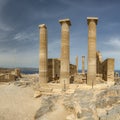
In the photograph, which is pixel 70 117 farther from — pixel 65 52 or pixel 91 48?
pixel 65 52

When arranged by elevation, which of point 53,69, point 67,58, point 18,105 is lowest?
point 18,105

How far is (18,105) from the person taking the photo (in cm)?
1964

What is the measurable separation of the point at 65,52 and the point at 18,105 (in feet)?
27.1

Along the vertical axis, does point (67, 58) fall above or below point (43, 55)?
below

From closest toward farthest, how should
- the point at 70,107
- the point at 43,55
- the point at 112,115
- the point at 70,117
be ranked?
1. the point at 112,115
2. the point at 70,117
3. the point at 70,107
4. the point at 43,55

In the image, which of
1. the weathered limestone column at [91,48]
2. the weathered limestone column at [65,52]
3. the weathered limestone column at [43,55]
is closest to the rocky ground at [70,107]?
→ the weathered limestone column at [91,48]

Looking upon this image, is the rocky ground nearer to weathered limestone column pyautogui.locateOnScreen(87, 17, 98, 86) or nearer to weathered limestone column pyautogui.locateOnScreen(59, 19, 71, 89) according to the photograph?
weathered limestone column pyautogui.locateOnScreen(87, 17, 98, 86)

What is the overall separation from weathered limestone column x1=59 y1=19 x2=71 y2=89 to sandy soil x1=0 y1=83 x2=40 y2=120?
161 inches

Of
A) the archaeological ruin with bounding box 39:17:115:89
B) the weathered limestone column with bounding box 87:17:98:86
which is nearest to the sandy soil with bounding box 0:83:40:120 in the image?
the archaeological ruin with bounding box 39:17:115:89

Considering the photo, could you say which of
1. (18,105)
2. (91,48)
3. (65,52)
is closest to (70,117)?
(18,105)

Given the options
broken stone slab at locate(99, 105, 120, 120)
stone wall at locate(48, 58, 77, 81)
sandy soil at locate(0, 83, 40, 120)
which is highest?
stone wall at locate(48, 58, 77, 81)

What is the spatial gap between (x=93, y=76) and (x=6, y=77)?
22.9 m

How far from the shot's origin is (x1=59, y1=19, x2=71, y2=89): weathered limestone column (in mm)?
22891

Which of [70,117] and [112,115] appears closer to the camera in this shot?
[112,115]
